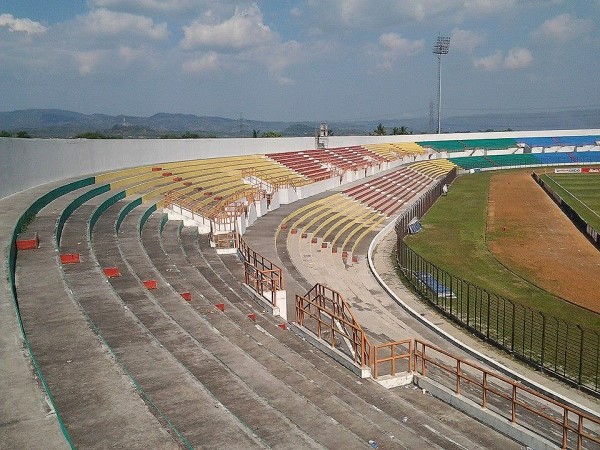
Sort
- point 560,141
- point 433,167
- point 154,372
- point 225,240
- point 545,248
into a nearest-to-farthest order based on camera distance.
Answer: point 154,372
point 225,240
point 545,248
point 433,167
point 560,141

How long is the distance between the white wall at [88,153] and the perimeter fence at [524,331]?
14.2 meters

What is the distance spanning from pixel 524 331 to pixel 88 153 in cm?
2000

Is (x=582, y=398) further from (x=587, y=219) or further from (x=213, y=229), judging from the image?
(x=587, y=219)

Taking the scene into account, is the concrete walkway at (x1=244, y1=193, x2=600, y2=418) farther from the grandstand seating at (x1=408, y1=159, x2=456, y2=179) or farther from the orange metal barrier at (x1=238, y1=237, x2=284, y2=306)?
the grandstand seating at (x1=408, y1=159, x2=456, y2=179)

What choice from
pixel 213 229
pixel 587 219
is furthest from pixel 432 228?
pixel 213 229

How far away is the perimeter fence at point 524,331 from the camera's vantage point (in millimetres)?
13648

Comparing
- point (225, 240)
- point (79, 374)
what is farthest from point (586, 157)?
point (79, 374)

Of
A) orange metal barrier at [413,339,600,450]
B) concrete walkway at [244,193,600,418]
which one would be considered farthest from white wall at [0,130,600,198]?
orange metal barrier at [413,339,600,450]

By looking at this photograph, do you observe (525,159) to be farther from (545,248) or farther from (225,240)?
(225,240)

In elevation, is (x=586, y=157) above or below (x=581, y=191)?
above

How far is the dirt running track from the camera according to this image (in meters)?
21.7

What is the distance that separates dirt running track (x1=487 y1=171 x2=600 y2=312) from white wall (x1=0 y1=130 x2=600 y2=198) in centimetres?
1933

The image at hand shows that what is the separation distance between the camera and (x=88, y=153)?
25.5 metres

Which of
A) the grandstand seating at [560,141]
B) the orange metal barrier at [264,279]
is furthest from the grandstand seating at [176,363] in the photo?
the grandstand seating at [560,141]
